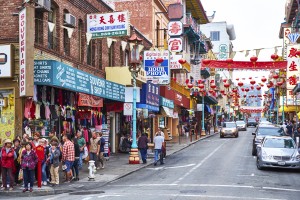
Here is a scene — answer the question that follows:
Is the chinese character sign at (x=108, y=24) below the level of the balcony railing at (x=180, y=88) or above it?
above

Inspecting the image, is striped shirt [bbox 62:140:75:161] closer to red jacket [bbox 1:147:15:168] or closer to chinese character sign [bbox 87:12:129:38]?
red jacket [bbox 1:147:15:168]

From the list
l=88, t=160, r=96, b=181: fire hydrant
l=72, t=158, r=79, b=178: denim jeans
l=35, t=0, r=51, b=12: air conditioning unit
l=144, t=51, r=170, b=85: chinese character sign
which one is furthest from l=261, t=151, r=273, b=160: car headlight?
l=144, t=51, r=170, b=85: chinese character sign

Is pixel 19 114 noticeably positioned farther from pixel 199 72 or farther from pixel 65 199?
pixel 199 72

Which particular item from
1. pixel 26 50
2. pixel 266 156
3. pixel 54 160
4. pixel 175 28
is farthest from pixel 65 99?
pixel 175 28

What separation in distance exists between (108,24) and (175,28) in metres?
18.9

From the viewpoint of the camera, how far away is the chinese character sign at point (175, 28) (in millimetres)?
41469

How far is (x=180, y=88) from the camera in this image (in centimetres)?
5053

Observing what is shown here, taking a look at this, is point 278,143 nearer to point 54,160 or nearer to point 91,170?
point 91,170

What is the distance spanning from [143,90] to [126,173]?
1096 cm

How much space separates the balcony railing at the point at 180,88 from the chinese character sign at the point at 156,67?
9803 millimetres

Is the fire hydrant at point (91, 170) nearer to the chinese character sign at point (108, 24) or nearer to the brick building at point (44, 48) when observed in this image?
the brick building at point (44, 48)

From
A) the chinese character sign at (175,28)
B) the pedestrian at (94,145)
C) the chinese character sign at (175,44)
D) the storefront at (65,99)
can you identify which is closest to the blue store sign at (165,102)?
the chinese character sign at (175,44)

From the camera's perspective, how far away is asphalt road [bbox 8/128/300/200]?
14109mm

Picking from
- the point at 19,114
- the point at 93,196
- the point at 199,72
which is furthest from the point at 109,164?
the point at 199,72
